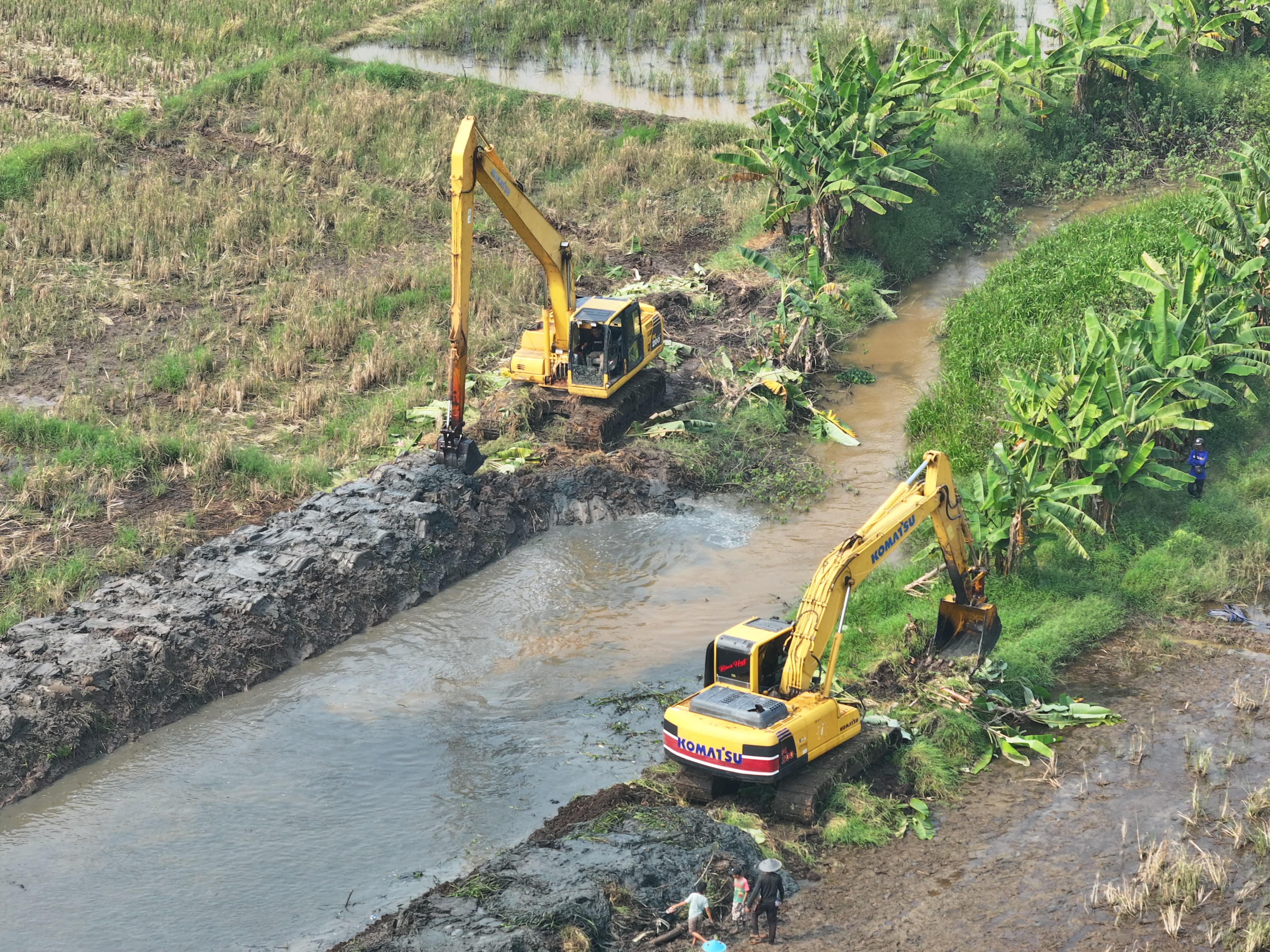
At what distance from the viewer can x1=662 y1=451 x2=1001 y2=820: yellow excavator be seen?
532 inches

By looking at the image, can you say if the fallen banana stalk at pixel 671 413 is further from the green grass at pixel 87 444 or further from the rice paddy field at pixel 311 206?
the green grass at pixel 87 444

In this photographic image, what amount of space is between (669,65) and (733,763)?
1168 inches

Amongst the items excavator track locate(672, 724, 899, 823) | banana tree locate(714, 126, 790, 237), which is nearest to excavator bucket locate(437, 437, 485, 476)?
excavator track locate(672, 724, 899, 823)

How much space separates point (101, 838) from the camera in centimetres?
1389

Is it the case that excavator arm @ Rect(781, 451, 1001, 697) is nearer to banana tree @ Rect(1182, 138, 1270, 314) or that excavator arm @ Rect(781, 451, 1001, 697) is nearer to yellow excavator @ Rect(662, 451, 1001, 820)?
yellow excavator @ Rect(662, 451, 1001, 820)

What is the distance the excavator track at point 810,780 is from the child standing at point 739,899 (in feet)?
5.09

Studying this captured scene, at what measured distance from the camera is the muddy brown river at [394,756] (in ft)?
42.6

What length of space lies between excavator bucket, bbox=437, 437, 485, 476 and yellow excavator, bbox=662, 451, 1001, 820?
5.98m

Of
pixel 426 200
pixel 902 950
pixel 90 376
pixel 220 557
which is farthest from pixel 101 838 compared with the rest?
pixel 426 200

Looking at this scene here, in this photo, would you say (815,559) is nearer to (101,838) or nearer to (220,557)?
(220,557)

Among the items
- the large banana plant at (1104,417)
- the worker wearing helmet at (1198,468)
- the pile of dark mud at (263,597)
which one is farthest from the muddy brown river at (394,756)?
the worker wearing helmet at (1198,468)

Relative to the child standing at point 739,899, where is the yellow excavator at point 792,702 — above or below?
above

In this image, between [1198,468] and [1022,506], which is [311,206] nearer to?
[1022,506]

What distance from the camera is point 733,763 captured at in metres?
13.5
